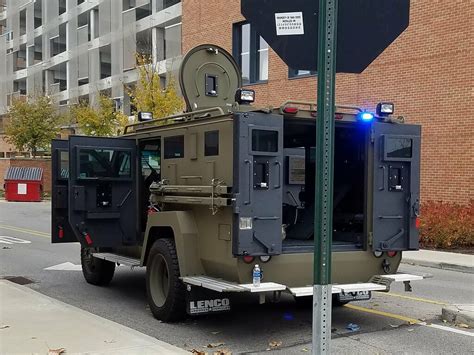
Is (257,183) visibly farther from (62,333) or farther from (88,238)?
(88,238)

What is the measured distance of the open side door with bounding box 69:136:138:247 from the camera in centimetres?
795

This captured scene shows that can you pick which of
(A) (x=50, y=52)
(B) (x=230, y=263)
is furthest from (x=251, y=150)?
(A) (x=50, y=52)

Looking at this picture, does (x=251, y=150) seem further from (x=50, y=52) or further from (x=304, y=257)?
(x=50, y=52)

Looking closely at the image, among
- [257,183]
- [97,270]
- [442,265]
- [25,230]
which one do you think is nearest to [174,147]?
[257,183]

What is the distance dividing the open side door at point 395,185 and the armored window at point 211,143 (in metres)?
1.80

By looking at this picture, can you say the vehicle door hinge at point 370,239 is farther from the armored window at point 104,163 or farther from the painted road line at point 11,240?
the painted road line at point 11,240

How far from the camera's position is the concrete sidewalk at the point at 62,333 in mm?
5492

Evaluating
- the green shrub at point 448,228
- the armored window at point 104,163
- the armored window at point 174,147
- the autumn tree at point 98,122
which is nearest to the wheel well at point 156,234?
the armored window at point 174,147

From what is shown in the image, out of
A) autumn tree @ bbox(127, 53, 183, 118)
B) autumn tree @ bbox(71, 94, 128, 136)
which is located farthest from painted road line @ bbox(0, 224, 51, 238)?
autumn tree @ bbox(71, 94, 128, 136)

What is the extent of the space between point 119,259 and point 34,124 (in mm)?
32551

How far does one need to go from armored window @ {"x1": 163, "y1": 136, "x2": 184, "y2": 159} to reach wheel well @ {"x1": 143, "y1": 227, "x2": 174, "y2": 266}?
883 millimetres

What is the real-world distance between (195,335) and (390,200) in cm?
266

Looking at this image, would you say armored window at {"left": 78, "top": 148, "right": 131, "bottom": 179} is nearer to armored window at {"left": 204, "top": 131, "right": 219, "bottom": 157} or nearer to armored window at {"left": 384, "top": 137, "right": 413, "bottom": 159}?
armored window at {"left": 204, "top": 131, "right": 219, "bottom": 157}

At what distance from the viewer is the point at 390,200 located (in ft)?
22.3
